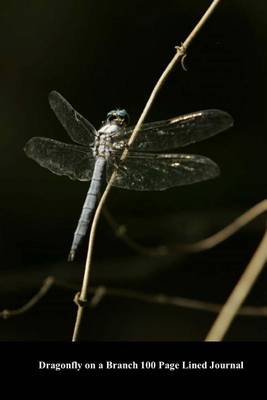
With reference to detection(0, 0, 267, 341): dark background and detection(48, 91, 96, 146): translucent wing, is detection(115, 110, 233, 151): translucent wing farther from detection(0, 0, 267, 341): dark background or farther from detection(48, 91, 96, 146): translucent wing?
detection(0, 0, 267, 341): dark background

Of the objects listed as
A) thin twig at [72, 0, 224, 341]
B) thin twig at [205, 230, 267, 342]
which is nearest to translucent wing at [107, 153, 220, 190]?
thin twig at [205, 230, 267, 342]

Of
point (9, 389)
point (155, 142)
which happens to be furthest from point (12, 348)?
point (155, 142)

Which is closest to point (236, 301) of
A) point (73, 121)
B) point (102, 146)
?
point (102, 146)

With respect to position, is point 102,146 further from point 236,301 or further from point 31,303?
point 236,301

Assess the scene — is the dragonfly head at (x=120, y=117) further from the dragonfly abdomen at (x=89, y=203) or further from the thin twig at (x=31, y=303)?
the thin twig at (x=31, y=303)

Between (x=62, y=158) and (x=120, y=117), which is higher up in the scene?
(x=120, y=117)

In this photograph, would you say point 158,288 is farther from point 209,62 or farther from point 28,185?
point 209,62

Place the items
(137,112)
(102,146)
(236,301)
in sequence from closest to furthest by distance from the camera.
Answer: (236,301) < (102,146) < (137,112)
